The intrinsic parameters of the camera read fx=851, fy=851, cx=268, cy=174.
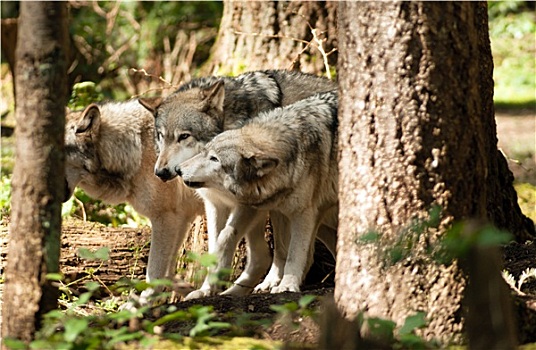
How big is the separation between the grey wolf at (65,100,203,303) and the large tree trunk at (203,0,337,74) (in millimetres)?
2213

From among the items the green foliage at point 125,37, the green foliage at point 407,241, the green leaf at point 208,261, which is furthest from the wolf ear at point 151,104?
the green foliage at point 125,37

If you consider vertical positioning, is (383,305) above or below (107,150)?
below

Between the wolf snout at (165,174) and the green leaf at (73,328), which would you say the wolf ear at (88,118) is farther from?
the green leaf at (73,328)

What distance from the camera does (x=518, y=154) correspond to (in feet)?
41.6

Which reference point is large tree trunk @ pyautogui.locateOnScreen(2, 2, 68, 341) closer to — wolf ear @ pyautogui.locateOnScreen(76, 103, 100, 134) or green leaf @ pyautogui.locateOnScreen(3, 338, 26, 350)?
green leaf @ pyautogui.locateOnScreen(3, 338, 26, 350)

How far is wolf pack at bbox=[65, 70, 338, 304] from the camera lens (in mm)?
5930

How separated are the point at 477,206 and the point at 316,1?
5207mm

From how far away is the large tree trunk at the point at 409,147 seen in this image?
4047 mm

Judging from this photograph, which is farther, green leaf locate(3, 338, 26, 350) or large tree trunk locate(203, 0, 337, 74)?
large tree trunk locate(203, 0, 337, 74)

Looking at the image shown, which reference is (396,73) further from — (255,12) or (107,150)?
(255,12)

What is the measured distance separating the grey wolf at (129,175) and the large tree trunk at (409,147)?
2852 mm

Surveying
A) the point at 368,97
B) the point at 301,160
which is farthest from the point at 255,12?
the point at 368,97

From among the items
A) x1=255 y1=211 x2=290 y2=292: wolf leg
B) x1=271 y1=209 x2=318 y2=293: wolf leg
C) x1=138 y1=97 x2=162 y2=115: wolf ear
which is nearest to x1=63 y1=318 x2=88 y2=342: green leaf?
x1=271 y1=209 x2=318 y2=293: wolf leg

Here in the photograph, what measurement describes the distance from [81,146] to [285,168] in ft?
6.11
